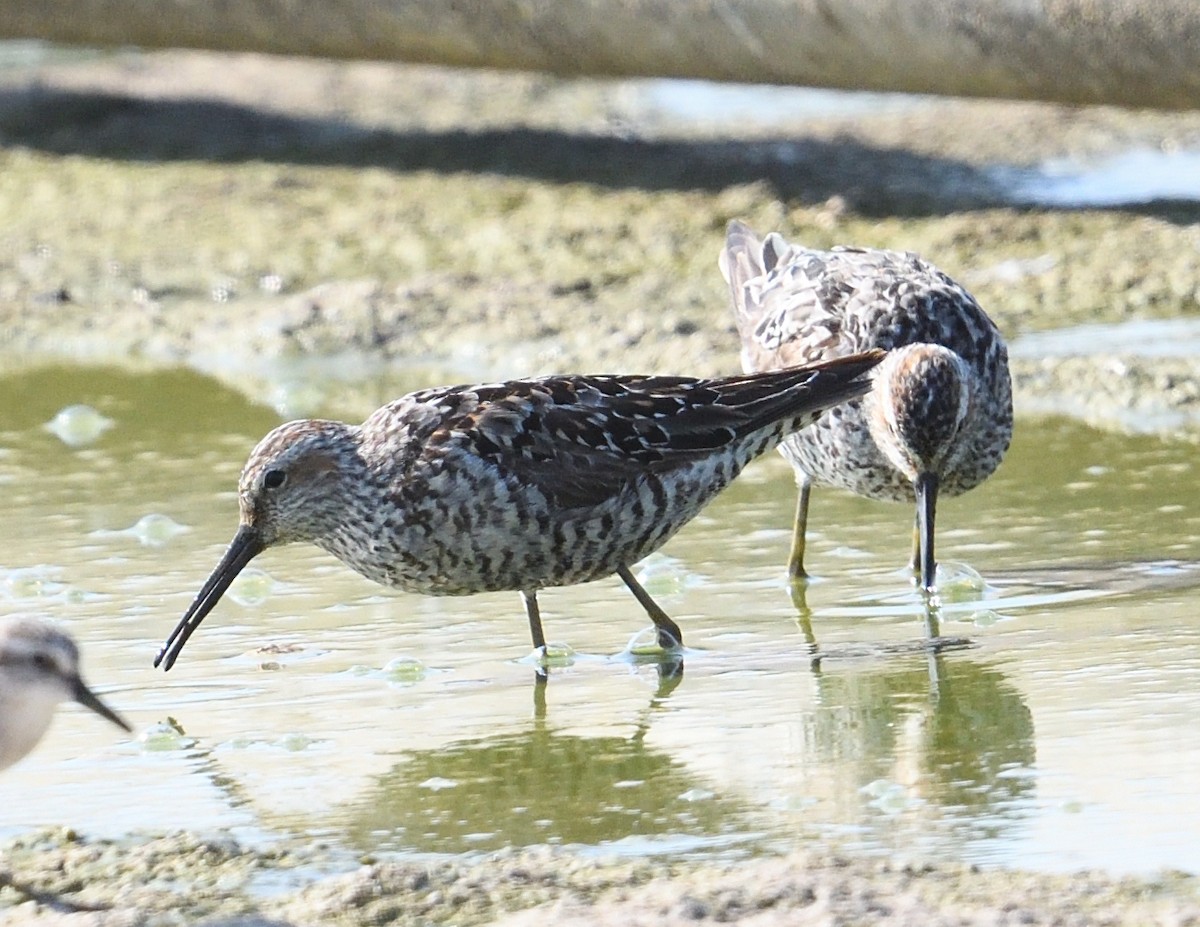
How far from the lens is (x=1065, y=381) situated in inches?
386

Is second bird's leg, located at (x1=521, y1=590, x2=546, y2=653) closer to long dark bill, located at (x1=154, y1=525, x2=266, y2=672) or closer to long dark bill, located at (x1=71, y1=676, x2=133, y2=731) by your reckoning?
long dark bill, located at (x1=154, y1=525, x2=266, y2=672)

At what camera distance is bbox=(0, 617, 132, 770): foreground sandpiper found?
209 inches

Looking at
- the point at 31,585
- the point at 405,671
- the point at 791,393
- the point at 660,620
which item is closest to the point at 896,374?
the point at 791,393

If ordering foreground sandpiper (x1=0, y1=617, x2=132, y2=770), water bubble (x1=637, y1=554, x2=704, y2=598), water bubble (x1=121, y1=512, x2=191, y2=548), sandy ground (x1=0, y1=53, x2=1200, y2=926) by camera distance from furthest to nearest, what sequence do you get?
sandy ground (x1=0, y1=53, x2=1200, y2=926) < water bubble (x1=121, y1=512, x2=191, y2=548) < water bubble (x1=637, y1=554, x2=704, y2=598) < foreground sandpiper (x1=0, y1=617, x2=132, y2=770)

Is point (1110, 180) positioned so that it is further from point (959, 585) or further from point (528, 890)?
point (528, 890)

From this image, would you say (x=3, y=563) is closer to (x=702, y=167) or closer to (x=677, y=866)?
(x=677, y=866)

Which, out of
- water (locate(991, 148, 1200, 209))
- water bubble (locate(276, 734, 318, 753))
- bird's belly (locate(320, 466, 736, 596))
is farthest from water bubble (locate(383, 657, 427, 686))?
water (locate(991, 148, 1200, 209))

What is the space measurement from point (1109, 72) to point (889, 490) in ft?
13.1

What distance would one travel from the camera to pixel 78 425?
1041 centimetres

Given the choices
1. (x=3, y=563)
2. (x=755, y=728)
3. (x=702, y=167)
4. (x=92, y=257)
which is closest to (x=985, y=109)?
(x=702, y=167)

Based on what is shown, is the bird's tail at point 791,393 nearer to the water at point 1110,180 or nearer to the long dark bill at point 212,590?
the long dark bill at point 212,590

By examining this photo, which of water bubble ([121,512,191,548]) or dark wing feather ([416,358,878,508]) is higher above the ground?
dark wing feather ([416,358,878,508])

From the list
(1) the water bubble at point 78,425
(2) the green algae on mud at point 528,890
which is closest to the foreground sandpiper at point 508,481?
(2) the green algae on mud at point 528,890

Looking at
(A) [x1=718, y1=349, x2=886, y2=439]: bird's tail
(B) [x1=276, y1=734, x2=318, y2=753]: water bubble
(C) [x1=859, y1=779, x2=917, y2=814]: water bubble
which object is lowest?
(B) [x1=276, y1=734, x2=318, y2=753]: water bubble
